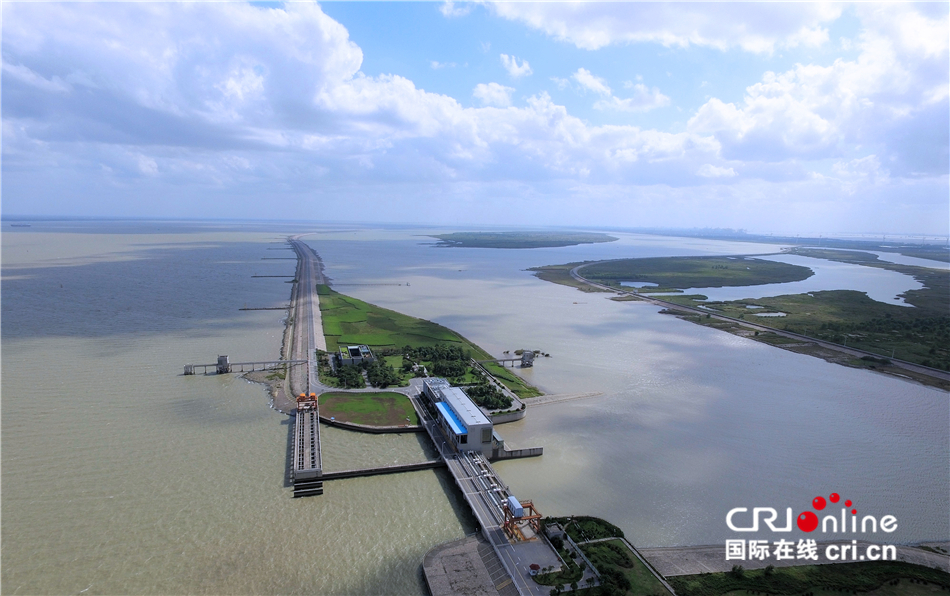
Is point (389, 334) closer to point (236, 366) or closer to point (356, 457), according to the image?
point (236, 366)

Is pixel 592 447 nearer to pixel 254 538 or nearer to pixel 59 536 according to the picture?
pixel 254 538

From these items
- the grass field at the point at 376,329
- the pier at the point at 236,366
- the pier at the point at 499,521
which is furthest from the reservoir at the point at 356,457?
the grass field at the point at 376,329

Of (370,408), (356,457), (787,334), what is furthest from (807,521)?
(787,334)

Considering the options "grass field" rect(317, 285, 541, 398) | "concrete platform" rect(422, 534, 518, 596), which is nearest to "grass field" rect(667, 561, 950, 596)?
"concrete platform" rect(422, 534, 518, 596)

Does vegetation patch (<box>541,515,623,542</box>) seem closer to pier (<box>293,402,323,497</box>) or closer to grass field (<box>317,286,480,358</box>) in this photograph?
pier (<box>293,402,323,497</box>)

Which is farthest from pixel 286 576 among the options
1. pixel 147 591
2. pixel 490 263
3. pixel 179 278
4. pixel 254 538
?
pixel 490 263

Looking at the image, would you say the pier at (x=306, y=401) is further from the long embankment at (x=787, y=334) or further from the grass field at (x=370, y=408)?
the long embankment at (x=787, y=334)
